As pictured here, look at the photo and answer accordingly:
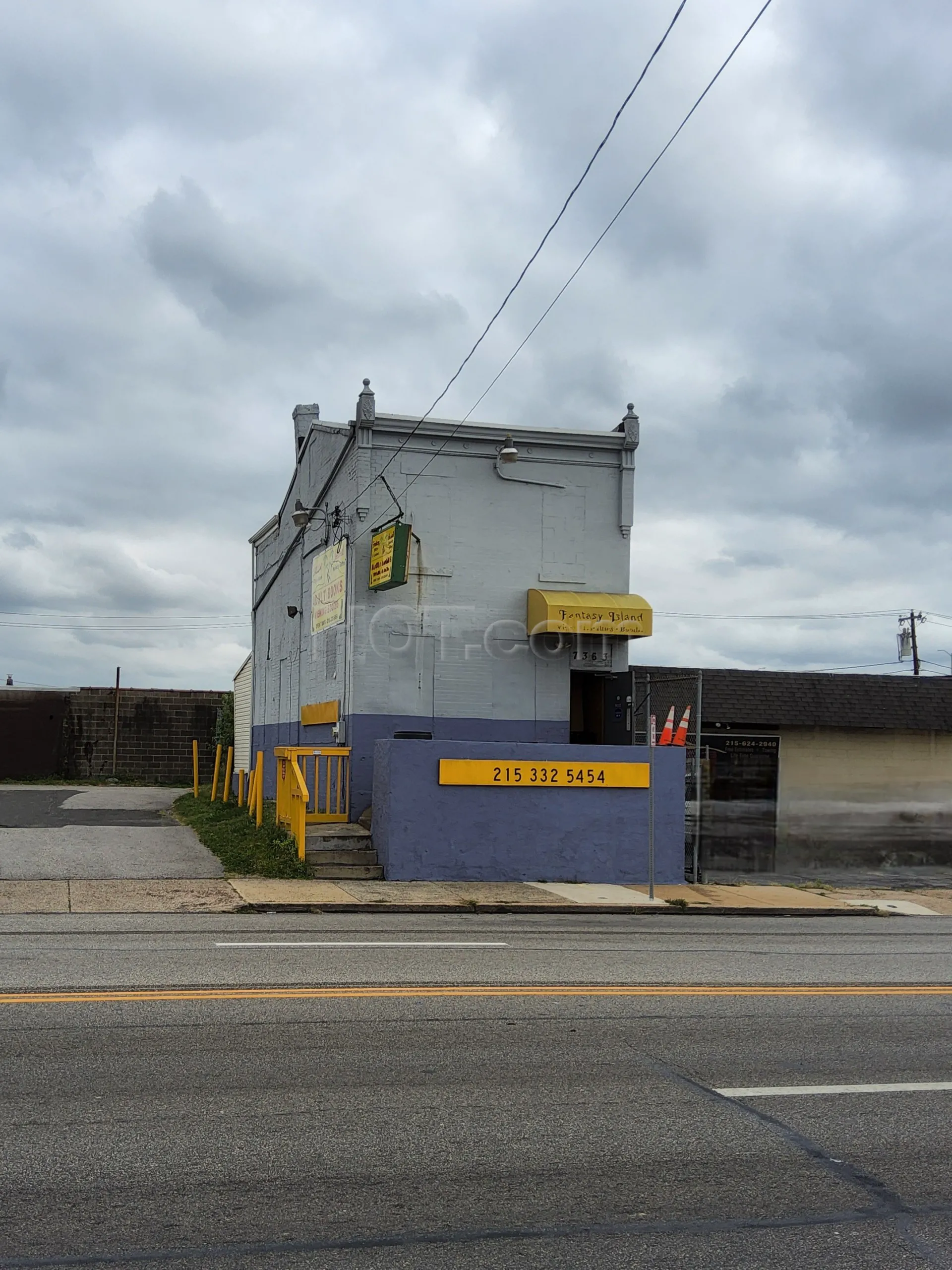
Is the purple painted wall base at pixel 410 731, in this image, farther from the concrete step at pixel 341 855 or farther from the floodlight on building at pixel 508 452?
the floodlight on building at pixel 508 452

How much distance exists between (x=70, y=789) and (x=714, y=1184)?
27.8 metres

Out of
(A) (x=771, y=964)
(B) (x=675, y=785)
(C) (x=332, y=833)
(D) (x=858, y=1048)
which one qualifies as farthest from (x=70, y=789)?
(D) (x=858, y=1048)

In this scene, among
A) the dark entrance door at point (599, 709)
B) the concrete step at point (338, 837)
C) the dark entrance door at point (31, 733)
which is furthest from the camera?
the dark entrance door at point (31, 733)

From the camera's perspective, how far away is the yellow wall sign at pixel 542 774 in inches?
647

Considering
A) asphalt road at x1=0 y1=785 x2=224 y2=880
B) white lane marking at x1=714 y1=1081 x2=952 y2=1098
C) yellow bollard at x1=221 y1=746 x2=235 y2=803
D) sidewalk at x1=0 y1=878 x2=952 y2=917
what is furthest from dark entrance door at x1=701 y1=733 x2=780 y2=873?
white lane marking at x1=714 y1=1081 x2=952 y2=1098

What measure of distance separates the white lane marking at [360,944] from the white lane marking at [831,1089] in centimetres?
487

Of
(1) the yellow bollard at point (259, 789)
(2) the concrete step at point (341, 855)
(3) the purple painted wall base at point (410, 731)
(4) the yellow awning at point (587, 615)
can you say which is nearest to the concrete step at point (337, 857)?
(2) the concrete step at point (341, 855)

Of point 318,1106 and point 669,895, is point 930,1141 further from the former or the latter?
point 669,895

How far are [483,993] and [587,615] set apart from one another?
10.3 m

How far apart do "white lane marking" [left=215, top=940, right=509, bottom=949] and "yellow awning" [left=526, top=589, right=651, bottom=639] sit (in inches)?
303

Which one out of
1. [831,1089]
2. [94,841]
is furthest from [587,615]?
[831,1089]

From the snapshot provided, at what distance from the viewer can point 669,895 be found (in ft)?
52.4

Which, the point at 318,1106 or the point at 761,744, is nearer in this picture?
the point at 318,1106

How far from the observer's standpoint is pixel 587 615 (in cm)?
1858
